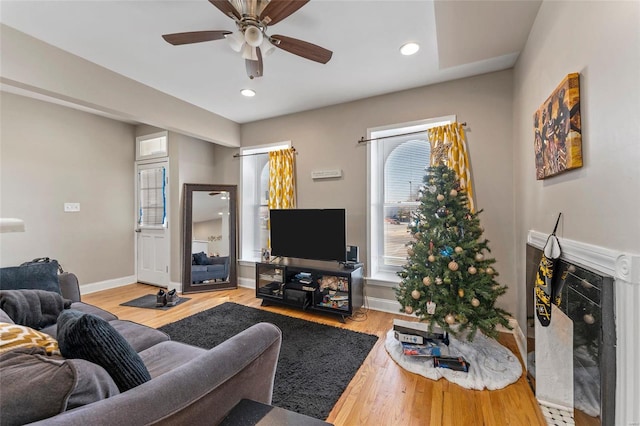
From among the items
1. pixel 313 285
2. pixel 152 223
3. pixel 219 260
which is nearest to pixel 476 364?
pixel 313 285

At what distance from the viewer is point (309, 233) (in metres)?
3.30

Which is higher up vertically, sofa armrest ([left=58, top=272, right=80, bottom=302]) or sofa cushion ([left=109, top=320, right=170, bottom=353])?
sofa armrest ([left=58, top=272, right=80, bottom=302])

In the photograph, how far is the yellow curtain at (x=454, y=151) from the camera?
107 inches

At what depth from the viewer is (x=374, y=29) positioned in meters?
2.09

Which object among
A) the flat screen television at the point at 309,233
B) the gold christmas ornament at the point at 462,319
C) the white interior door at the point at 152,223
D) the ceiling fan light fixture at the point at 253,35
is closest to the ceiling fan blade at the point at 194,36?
the ceiling fan light fixture at the point at 253,35

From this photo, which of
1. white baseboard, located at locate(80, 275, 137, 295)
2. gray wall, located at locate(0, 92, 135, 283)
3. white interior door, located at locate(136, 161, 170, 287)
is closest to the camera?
gray wall, located at locate(0, 92, 135, 283)

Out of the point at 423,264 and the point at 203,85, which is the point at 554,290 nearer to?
the point at 423,264

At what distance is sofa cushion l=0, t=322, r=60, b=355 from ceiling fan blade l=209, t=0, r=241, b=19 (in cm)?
184

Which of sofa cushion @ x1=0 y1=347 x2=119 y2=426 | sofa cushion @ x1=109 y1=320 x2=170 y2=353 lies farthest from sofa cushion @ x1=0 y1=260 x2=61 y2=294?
sofa cushion @ x1=0 y1=347 x2=119 y2=426

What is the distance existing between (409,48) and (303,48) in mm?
1048

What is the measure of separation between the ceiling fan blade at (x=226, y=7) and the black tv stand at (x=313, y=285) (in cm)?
249

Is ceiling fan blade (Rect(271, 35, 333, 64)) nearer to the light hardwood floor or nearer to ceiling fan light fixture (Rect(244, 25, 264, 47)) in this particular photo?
ceiling fan light fixture (Rect(244, 25, 264, 47))

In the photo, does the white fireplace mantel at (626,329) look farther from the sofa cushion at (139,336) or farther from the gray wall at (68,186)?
the gray wall at (68,186)

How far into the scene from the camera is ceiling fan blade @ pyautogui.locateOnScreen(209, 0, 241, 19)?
1523mm
